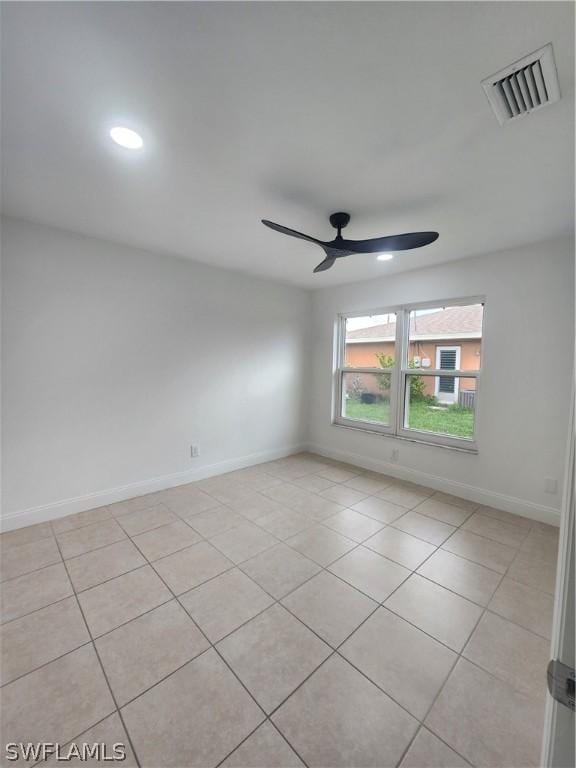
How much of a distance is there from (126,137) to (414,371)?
3309 millimetres

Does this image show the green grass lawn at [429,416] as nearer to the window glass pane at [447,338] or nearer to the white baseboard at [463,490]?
the window glass pane at [447,338]

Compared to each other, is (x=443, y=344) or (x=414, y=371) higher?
(x=443, y=344)

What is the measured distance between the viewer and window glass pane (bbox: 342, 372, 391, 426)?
3982 millimetres

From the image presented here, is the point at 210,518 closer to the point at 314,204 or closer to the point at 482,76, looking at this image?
the point at 314,204

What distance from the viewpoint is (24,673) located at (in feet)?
4.52

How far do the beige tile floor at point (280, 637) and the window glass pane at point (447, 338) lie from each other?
1582 millimetres

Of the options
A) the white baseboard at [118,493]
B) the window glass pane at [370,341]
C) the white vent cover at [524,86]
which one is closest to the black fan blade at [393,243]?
the white vent cover at [524,86]

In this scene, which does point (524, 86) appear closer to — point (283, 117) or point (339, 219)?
point (283, 117)

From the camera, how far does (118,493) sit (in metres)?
3.01

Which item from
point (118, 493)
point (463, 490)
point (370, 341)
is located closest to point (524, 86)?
point (370, 341)

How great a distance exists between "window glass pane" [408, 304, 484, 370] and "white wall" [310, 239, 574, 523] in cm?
16

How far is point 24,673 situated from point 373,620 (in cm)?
166

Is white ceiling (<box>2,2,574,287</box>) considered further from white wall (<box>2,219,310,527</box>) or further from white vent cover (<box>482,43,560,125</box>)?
white wall (<box>2,219,310,527</box>)

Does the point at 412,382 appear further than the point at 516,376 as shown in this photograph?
Yes
